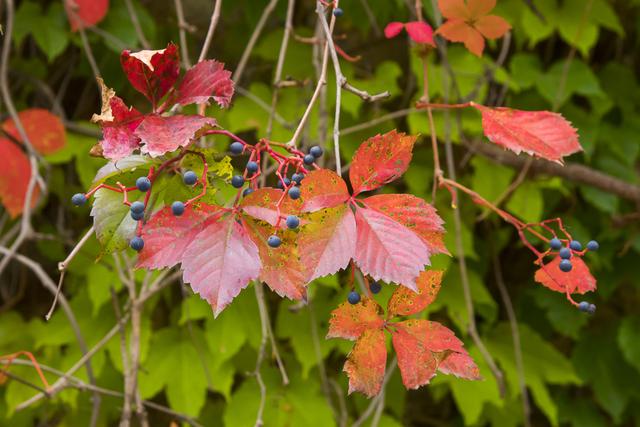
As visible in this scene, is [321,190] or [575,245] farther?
[575,245]

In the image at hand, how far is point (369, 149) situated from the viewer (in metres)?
0.61

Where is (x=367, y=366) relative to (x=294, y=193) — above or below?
below

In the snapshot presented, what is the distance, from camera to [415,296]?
0.63 metres

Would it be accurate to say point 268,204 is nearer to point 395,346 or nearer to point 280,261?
point 280,261

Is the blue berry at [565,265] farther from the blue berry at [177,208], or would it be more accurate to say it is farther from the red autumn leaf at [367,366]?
the blue berry at [177,208]

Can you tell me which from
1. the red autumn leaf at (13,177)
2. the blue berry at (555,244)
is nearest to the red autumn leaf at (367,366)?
the blue berry at (555,244)

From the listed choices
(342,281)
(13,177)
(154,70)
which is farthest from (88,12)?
(154,70)

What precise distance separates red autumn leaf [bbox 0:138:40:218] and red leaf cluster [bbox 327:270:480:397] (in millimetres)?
1057

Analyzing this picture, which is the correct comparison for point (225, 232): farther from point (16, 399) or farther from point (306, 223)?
point (16, 399)

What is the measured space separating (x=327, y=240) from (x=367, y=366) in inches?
4.4

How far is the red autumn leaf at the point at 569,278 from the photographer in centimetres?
70

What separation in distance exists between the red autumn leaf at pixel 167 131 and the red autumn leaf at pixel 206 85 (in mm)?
24

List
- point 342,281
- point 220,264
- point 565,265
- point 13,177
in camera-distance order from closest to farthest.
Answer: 1. point 220,264
2. point 565,265
3. point 13,177
4. point 342,281

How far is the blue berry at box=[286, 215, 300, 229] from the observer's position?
54 centimetres
